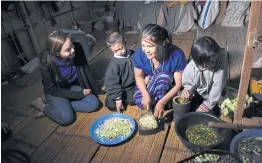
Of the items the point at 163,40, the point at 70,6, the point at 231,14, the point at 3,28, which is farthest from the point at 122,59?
the point at 70,6

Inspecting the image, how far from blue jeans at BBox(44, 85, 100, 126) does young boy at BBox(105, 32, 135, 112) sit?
214mm

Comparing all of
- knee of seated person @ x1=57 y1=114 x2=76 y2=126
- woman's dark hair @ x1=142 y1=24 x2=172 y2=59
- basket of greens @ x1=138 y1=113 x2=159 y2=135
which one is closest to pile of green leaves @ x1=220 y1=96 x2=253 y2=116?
basket of greens @ x1=138 y1=113 x2=159 y2=135

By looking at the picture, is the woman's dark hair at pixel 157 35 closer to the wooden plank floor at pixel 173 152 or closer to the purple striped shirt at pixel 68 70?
the wooden plank floor at pixel 173 152

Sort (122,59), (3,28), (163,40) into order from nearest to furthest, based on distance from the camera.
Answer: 1. (163,40)
2. (122,59)
3. (3,28)

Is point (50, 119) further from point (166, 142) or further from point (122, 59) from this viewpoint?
point (166, 142)

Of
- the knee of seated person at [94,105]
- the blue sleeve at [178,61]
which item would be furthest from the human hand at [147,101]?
the knee of seated person at [94,105]

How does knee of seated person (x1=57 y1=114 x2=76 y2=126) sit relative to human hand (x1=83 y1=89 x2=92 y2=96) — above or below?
below

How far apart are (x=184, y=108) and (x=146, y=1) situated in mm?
4598

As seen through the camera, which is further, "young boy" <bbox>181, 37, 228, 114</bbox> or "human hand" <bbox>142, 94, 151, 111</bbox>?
"human hand" <bbox>142, 94, 151, 111</bbox>

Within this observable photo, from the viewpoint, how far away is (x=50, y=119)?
3004 millimetres

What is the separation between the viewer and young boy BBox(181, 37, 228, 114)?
6.84 ft

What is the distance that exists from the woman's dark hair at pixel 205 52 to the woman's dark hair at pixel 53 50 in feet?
4.87

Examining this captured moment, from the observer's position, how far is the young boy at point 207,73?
209 centimetres

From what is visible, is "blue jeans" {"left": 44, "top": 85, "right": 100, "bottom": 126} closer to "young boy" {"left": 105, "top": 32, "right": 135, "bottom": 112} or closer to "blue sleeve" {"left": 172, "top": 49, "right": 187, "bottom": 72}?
"young boy" {"left": 105, "top": 32, "right": 135, "bottom": 112}
